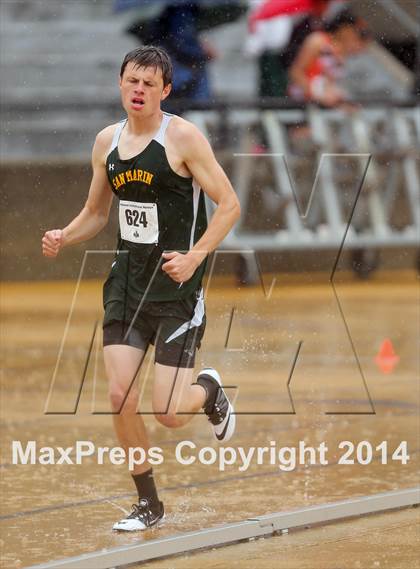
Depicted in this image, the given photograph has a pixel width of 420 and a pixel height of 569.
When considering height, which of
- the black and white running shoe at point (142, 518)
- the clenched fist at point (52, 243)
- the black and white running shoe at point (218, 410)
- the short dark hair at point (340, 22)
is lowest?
the black and white running shoe at point (142, 518)

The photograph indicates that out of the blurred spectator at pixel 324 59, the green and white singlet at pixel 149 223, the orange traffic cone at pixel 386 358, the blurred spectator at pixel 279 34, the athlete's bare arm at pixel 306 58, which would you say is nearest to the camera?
the green and white singlet at pixel 149 223

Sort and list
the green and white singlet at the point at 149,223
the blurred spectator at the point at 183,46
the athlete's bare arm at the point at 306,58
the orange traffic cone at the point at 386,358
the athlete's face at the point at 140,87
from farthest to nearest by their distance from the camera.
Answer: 1. the athlete's bare arm at the point at 306,58
2. the blurred spectator at the point at 183,46
3. the orange traffic cone at the point at 386,358
4. the green and white singlet at the point at 149,223
5. the athlete's face at the point at 140,87

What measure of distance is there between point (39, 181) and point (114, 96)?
3411 mm

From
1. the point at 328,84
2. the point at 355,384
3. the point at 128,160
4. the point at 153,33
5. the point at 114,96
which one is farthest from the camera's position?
the point at 114,96

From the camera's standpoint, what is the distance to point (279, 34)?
1928 cm

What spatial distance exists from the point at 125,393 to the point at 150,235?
2.22 ft

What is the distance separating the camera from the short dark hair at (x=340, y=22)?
18938 millimetres

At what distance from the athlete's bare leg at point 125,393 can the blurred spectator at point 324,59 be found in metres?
11.4

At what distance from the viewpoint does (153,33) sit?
1778 centimetres

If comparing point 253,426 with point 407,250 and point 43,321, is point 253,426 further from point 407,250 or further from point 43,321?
point 407,250

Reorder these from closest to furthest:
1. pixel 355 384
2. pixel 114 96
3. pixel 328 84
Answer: pixel 355 384
pixel 328 84
pixel 114 96

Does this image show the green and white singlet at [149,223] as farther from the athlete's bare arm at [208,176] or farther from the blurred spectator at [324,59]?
the blurred spectator at [324,59]

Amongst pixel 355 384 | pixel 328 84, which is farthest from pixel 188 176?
pixel 328 84

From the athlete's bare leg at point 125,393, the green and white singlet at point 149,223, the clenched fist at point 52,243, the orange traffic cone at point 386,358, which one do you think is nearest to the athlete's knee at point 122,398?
the athlete's bare leg at point 125,393
